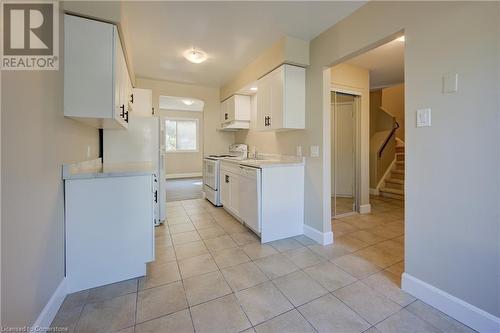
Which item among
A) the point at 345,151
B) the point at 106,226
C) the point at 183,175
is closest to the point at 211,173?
the point at 106,226

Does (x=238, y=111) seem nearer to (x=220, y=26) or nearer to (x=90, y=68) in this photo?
(x=220, y=26)

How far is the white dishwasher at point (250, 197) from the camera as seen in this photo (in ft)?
8.48

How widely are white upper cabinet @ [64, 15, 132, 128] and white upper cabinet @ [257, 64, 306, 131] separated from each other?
5.93ft

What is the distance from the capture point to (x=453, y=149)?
1418mm

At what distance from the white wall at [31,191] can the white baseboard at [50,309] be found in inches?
1.5

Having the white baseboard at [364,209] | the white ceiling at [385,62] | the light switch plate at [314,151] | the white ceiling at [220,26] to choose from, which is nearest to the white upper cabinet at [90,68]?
the white ceiling at [220,26]

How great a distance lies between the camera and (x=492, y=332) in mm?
1246

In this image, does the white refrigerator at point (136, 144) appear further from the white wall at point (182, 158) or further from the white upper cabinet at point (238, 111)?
the white wall at point (182, 158)

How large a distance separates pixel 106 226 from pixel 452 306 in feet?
8.56

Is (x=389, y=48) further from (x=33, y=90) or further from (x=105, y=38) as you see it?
(x=33, y=90)

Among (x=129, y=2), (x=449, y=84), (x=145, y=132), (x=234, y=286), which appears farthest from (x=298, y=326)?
(x=129, y=2)

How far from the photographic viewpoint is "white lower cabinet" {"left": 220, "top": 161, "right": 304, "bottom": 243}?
2588mm

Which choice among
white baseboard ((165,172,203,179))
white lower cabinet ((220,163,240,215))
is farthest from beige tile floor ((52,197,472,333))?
white baseboard ((165,172,203,179))

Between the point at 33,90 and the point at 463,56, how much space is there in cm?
264
